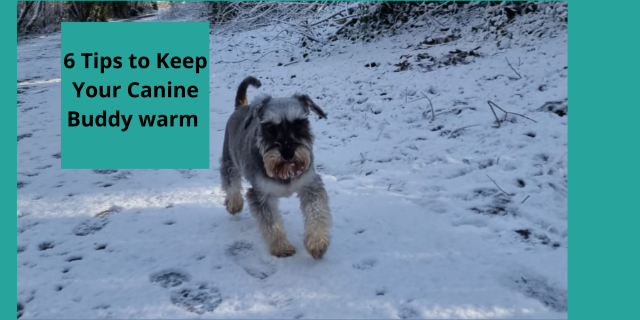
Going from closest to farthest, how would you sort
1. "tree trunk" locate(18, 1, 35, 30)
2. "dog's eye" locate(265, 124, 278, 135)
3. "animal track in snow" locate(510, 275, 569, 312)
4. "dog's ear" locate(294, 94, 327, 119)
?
"animal track in snow" locate(510, 275, 569, 312)
"dog's eye" locate(265, 124, 278, 135)
"dog's ear" locate(294, 94, 327, 119)
"tree trunk" locate(18, 1, 35, 30)

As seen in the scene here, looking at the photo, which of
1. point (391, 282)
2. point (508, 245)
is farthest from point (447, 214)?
point (391, 282)

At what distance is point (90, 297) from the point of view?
3.33 meters

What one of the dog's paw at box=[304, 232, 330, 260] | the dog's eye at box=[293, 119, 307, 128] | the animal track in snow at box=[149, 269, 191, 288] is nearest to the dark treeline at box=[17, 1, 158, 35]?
the animal track in snow at box=[149, 269, 191, 288]

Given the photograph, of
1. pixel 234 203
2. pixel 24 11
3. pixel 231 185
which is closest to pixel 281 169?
pixel 234 203

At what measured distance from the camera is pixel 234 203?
4562 mm

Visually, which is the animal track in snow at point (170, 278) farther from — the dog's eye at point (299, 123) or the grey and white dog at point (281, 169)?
the dog's eye at point (299, 123)

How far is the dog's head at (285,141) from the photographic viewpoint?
3457 millimetres

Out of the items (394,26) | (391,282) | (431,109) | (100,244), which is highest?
(394,26)

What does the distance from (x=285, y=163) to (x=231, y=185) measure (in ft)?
4.56

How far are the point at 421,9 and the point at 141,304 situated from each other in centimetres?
1027

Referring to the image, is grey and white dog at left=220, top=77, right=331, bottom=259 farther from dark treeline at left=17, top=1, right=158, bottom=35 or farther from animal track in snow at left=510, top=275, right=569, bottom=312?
dark treeline at left=17, top=1, right=158, bottom=35

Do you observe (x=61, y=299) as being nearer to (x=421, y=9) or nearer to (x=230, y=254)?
(x=230, y=254)

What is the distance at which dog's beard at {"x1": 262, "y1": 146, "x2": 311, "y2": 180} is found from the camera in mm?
3463

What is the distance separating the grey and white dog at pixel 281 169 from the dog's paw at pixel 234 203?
1.71 ft
